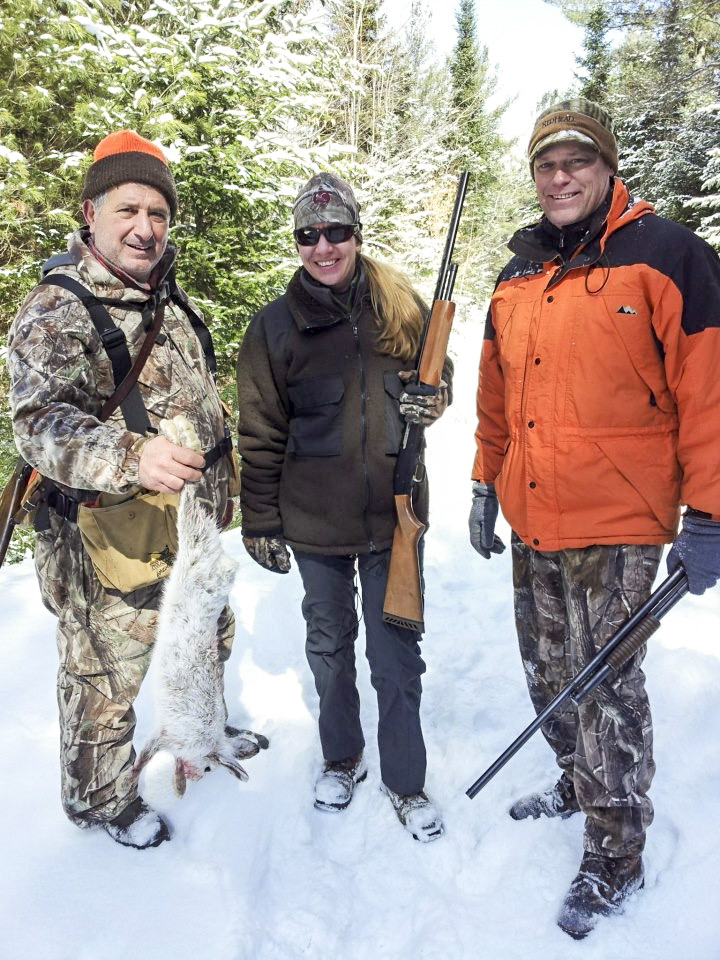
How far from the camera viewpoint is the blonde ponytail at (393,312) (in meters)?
2.47

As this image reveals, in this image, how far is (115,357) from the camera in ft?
6.72

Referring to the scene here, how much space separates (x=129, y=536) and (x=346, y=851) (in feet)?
5.61

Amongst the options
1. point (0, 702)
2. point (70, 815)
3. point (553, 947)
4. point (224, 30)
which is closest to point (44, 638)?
point (0, 702)

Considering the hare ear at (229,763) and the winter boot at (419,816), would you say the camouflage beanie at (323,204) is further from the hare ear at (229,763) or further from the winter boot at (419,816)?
the winter boot at (419,816)

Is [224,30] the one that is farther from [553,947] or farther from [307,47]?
[553,947]

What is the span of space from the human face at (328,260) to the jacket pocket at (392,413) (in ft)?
1.44

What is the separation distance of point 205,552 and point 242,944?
1487 mm

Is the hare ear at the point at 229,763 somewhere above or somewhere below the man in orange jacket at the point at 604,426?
below

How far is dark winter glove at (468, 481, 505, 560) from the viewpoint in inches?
109

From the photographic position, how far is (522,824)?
8.72 ft

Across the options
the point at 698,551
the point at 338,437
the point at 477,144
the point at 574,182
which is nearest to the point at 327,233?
the point at 338,437

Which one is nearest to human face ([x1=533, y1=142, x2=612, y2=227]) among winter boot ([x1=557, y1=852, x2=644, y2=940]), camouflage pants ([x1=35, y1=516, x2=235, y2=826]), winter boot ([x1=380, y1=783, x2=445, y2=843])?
camouflage pants ([x1=35, y1=516, x2=235, y2=826])

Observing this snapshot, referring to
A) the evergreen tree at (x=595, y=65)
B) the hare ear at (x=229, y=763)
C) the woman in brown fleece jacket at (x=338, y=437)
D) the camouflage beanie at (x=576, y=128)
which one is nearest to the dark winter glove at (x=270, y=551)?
the woman in brown fleece jacket at (x=338, y=437)

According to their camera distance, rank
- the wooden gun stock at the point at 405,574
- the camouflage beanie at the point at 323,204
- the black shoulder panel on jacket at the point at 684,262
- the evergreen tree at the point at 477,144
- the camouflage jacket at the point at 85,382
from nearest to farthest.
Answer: the camouflage jacket at the point at 85,382, the black shoulder panel on jacket at the point at 684,262, the camouflage beanie at the point at 323,204, the wooden gun stock at the point at 405,574, the evergreen tree at the point at 477,144
